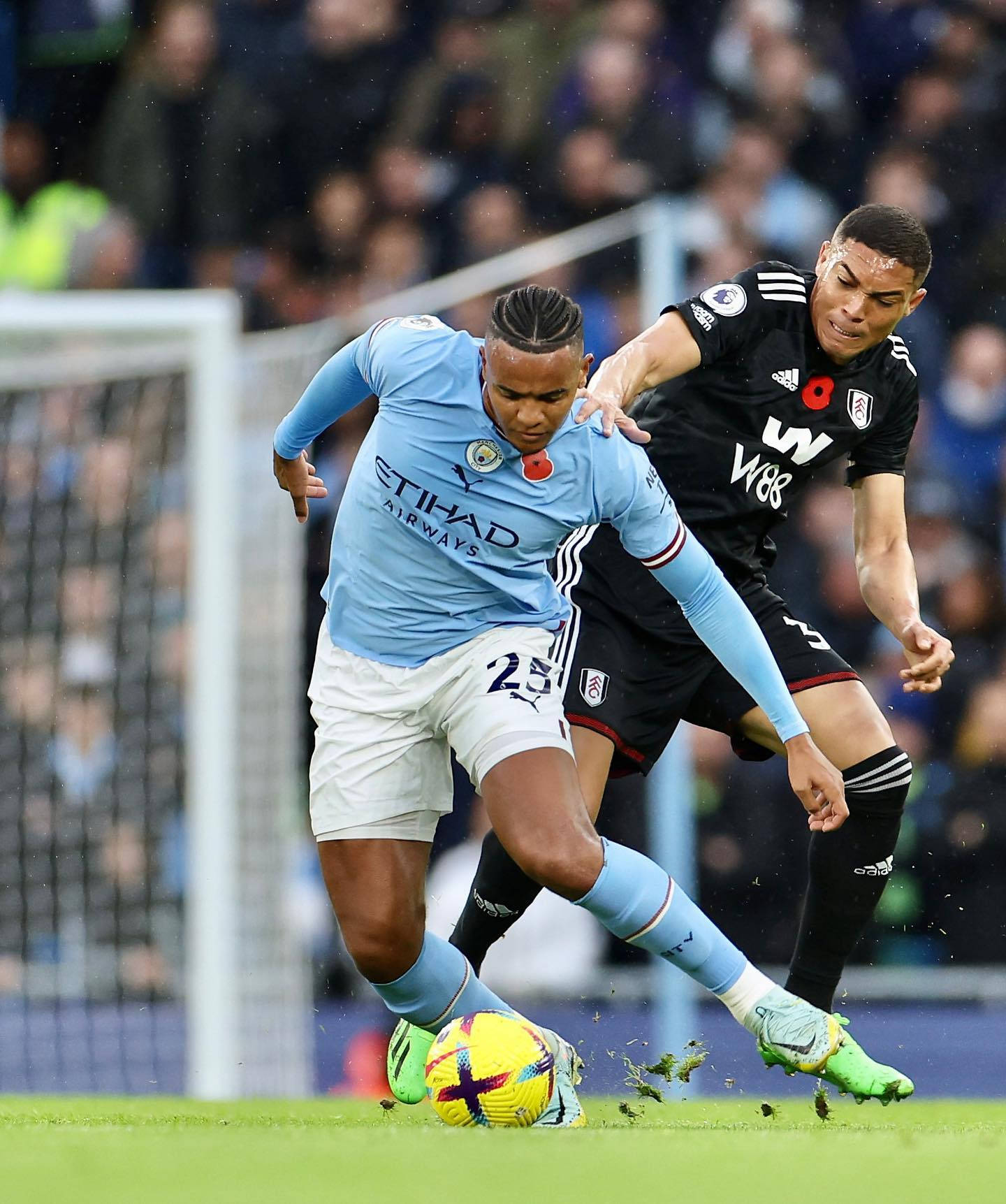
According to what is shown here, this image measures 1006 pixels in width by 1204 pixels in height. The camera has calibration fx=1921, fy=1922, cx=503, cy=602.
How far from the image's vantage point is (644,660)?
517 centimetres

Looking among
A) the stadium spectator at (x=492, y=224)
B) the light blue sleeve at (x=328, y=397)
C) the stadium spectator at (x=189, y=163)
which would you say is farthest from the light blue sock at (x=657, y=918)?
the stadium spectator at (x=189, y=163)

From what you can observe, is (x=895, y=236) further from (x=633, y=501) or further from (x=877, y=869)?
(x=877, y=869)

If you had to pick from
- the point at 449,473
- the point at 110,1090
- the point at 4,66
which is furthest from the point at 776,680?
the point at 4,66

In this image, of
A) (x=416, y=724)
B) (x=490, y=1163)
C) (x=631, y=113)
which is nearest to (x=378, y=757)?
(x=416, y=724)

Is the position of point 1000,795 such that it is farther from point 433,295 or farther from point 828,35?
point 828,35

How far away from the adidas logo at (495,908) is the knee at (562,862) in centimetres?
95

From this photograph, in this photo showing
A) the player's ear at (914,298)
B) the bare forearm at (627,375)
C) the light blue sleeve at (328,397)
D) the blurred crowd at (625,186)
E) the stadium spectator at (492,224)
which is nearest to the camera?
the bare forearm at (627,375)

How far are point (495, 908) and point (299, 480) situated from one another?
1284 mm

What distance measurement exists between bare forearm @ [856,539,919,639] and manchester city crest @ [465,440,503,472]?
4.31ft

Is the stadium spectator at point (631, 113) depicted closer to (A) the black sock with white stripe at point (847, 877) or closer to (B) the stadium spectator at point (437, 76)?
(B) the stadium spectator at point (437, 76)

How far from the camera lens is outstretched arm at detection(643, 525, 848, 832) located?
4.39 meters

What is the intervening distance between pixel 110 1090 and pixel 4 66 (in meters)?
6.90

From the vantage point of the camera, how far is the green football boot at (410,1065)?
4922 mm

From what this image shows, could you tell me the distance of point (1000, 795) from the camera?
7.97 metres
